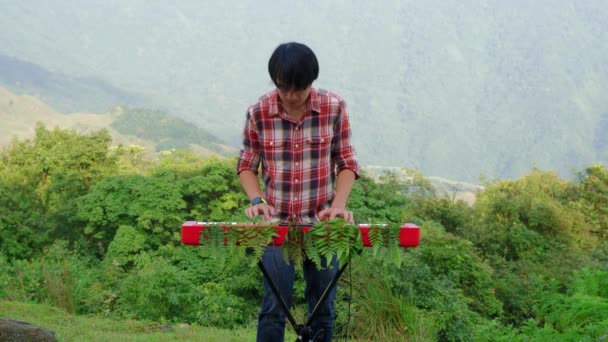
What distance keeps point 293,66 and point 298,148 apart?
56 cm

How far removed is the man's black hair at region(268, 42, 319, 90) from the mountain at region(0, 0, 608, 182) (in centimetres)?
13994

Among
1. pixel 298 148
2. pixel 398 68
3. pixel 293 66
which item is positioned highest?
pixel 398 68

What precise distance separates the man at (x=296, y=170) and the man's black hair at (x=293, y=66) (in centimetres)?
11

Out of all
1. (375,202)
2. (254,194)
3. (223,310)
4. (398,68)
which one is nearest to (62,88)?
(398,68)

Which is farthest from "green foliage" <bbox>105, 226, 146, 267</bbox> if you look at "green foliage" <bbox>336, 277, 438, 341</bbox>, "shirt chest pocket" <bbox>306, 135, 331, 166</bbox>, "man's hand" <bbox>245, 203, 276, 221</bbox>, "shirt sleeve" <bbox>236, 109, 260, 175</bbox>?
"man's hand" <bbox>245, 203, 276, 221</bbox>

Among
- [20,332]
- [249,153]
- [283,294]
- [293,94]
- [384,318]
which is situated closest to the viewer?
[293,94]

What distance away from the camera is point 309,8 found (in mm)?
195875

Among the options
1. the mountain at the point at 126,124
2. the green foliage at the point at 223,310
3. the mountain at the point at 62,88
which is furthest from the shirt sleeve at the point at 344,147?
the mountain at the point at 62,88

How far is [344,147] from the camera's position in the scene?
3914 mm

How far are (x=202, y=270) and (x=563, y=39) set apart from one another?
192 meters

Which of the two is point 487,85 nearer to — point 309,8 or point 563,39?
point 563,39

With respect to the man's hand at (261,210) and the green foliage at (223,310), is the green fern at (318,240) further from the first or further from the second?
the green foliage at (223,310)

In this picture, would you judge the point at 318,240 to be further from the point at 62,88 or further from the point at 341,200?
the point at 62,88

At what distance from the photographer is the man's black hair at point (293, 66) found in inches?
130
